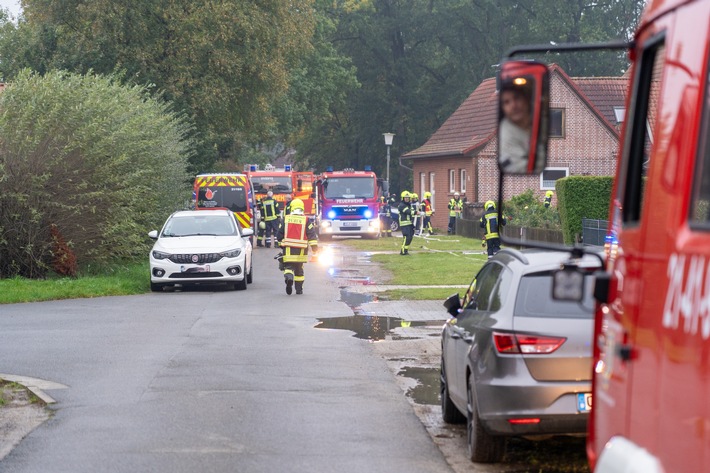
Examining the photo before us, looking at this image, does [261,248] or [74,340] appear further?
[261,248]

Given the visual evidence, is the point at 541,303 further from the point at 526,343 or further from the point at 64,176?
the point at 64,176

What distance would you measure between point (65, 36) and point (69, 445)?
37.9 m

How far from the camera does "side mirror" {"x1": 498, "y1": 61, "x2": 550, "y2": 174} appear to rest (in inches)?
164

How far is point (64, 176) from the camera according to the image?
85.0 ft

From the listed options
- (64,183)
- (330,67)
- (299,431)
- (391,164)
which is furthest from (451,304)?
(391,164)

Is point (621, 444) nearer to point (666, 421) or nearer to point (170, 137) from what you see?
point (666, 421)

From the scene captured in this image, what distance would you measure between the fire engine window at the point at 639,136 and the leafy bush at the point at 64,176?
71.7 feet

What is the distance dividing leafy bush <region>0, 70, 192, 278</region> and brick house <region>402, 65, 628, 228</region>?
28520 mm

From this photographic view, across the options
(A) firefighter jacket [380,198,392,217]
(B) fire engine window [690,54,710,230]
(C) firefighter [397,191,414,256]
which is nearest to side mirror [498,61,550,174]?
(B) fire engine window [690,54,710,230]

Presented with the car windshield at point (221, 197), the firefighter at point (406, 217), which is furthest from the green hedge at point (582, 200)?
the car windshield at point (221, 197)

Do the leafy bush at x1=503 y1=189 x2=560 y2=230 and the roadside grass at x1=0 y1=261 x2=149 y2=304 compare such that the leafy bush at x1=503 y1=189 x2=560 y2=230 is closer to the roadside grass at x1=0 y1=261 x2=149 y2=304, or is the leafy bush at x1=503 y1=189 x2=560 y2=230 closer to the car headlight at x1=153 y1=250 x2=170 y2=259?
the roadside grass at x1=0 y1=261 x2=149 y2=304

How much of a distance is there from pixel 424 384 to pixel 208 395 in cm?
232

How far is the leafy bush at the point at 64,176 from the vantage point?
25438 millimetres

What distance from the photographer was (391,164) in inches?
3248
